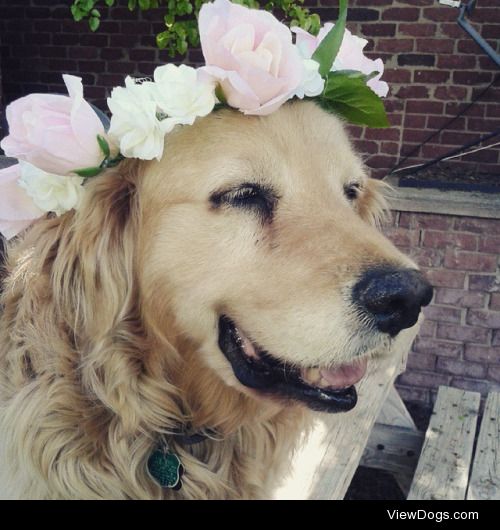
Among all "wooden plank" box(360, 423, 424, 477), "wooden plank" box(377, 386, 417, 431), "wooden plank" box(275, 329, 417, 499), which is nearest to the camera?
"wooden plank" box(275, 329, 417, 499)

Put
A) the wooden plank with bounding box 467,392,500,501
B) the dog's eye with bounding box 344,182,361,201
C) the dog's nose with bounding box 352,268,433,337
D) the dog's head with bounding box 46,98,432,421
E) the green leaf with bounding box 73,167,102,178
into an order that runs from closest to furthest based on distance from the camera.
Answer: the dog's nose with bounding box 352,268,433,337, the dog's head with bounding box 46,98,432,421, the green leaf with bounding box 73,167,102,178, the dog's eye with bounding box 344,182,361,201, the wooden plank with bounding box 467,392,500,501

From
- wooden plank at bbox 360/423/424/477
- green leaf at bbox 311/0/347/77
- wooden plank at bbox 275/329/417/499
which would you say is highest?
green leaf at bbox 311/0/347/77

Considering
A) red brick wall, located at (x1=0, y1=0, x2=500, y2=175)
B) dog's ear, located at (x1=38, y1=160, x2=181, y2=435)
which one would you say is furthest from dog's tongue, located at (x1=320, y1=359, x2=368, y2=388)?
red brick wall, located at (x1=0, y1=0, x2=500, y2=175)

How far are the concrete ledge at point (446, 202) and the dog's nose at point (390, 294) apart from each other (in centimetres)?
299

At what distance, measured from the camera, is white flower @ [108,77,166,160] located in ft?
6.14

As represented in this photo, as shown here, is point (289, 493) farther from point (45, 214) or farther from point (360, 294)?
point (45, 214)

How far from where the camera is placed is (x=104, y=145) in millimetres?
1947

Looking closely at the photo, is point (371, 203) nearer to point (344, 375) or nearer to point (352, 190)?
point (352, 190)

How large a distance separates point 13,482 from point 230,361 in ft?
2.67

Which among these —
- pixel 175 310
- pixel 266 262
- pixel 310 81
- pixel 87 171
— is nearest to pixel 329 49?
pixel 310 81

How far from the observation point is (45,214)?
2203mm

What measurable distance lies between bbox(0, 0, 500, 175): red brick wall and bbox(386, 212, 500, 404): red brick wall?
65 cm

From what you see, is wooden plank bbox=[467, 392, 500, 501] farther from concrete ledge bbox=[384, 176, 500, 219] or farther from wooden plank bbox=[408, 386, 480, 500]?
concrete ledge bbox=[384, 176, 500, 219]

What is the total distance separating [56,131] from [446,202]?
3526 millimetres
